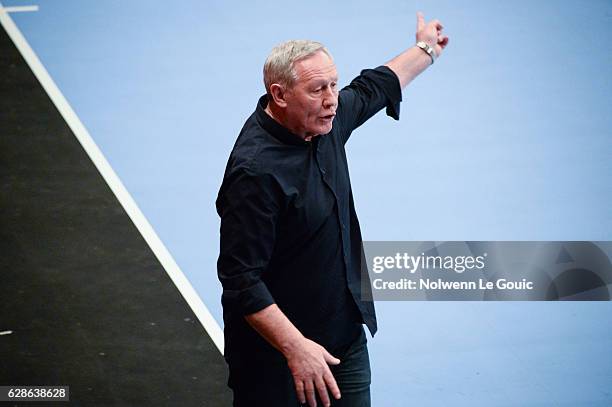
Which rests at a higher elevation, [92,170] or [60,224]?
[92,170]

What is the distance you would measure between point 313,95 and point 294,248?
589 millimetres

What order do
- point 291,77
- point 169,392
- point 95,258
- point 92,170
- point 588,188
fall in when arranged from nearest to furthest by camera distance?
point 291,77
point 169,392
point 95,258
point 588,188
point 92,170

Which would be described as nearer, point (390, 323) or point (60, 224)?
point (390, 323)

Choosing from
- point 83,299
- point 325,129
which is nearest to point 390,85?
point 325,129

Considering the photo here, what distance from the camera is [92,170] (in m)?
7.82

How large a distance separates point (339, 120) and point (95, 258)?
3.09 m

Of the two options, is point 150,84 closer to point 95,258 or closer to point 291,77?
point 95,258

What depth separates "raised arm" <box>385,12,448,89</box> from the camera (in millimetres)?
4488

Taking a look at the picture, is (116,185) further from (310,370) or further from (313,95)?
(310,370)

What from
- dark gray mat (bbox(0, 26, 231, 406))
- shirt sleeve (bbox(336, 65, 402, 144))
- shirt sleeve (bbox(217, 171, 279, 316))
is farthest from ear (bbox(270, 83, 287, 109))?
dark gray mat (bbox(0, 26, 231, 406))

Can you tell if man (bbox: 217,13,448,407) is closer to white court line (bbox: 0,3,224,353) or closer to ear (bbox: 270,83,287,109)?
ear (bbox: 270,83,287,109)

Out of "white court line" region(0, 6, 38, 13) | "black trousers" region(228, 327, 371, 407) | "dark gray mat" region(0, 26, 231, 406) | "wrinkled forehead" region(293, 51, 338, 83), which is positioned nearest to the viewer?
"wrinkled forehead" region(293, 51, 338, 83)

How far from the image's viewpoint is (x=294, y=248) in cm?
383

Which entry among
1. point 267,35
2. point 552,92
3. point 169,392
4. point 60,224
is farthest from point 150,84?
point 169,392
